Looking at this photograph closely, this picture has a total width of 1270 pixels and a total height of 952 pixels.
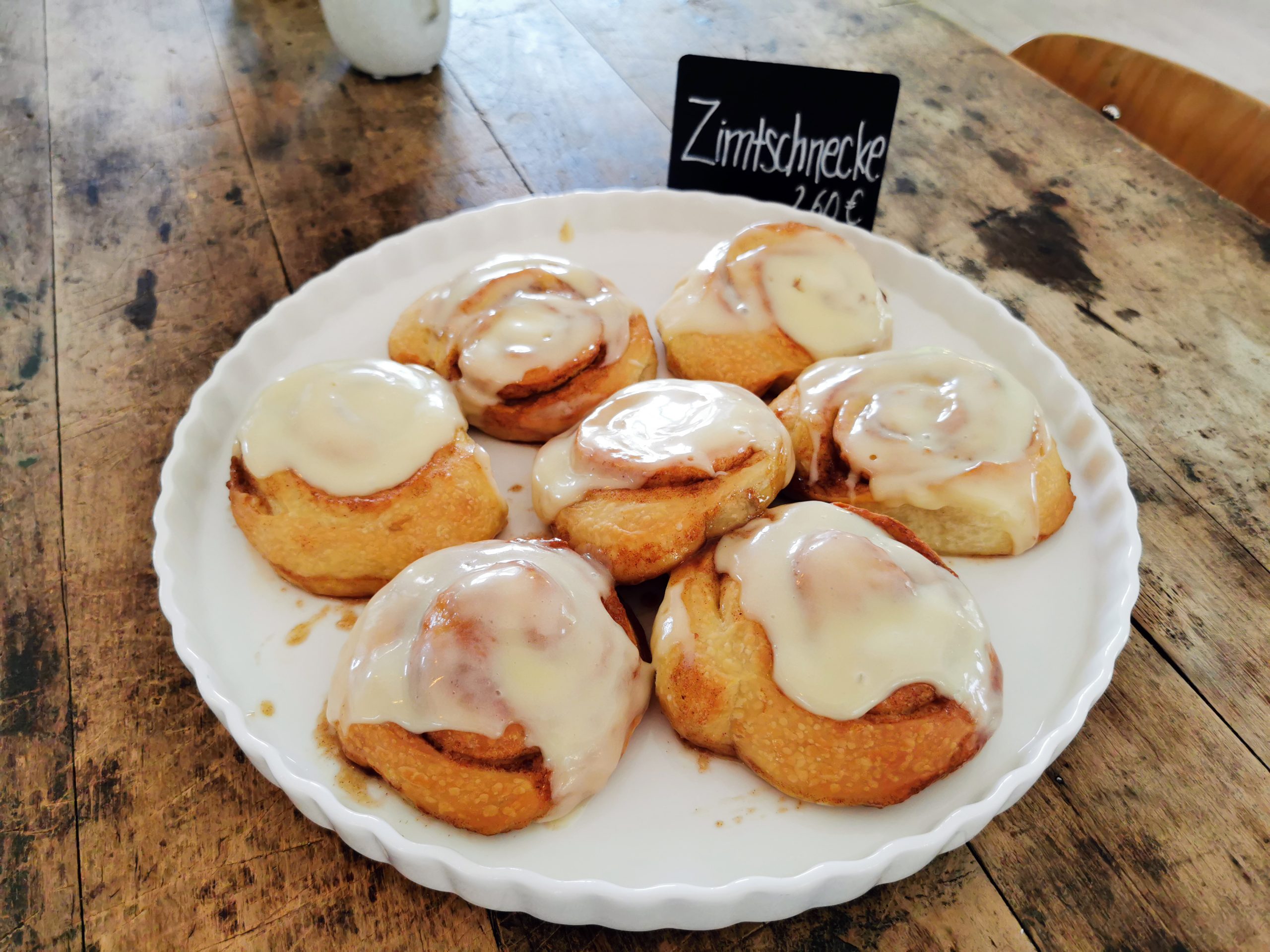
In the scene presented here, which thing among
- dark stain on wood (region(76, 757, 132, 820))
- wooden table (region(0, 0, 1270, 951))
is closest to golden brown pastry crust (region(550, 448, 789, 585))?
wooden table (region(0, 0, 1270, 951))

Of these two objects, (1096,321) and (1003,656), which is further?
(1096,321)

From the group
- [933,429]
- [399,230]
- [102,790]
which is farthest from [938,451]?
[399,230]

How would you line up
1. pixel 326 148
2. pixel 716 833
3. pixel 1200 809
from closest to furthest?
pixel 716 833 → pixel 1200 809 → pixel 326 148

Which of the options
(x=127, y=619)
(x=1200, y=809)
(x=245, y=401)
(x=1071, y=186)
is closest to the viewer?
(x=1200, y=809)

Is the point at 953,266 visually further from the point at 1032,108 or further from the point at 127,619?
the point at 127,619

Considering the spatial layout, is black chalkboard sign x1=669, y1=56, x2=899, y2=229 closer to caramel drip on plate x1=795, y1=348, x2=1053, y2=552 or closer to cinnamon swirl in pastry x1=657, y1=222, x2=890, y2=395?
cinnamon swirl in pastry x1=657, y1=222, x2=890, y2=395

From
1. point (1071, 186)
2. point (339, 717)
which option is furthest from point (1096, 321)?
point (339, 717)
